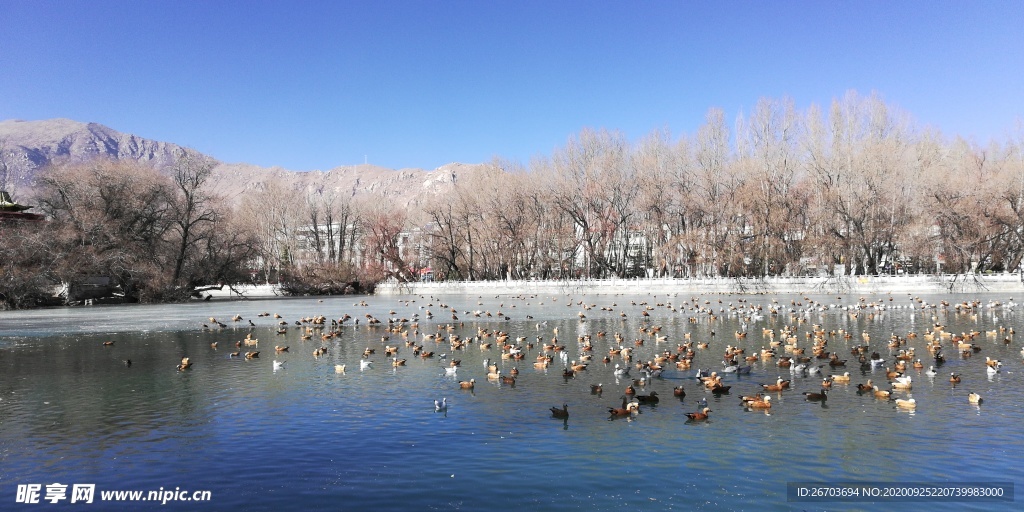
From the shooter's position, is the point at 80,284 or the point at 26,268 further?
the point at 80,284

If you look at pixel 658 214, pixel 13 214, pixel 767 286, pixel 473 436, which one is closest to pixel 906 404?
pixel 473 436

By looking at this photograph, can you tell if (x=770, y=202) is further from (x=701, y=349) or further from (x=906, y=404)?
(x=906, y=404)

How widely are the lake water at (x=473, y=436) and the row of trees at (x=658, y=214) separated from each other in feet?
131

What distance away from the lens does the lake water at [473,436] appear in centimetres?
823

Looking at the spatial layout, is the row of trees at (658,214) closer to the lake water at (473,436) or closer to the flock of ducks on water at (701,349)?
the flock of ducks on water at (701,349)

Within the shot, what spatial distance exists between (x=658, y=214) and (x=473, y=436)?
56147 millimetres

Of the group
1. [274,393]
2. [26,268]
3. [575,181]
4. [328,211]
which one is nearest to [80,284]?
[26,268]

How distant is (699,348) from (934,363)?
5.97 meters

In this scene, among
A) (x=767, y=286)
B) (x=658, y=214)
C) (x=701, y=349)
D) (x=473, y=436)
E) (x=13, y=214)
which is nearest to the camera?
(x=473, y=436)

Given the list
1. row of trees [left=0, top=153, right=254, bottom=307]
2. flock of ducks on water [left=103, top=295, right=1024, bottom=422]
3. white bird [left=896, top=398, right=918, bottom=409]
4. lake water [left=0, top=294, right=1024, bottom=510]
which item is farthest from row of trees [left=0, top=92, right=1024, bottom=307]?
white bird [left=896, top=398, right=918, bottom=409]

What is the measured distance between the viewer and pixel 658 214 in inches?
2539

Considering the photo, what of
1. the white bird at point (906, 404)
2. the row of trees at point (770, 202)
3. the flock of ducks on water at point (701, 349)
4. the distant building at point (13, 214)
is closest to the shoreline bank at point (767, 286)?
the row of trees at point (770, 202)

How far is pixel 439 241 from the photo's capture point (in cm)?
7969

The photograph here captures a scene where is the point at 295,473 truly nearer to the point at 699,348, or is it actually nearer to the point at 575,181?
the point at 699,348
